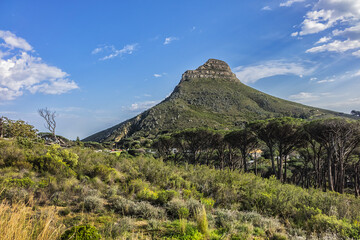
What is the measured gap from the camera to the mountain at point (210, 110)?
254ft

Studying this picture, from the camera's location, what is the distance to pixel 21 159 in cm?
931

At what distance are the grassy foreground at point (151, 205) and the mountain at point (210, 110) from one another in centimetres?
5961

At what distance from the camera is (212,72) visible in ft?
469

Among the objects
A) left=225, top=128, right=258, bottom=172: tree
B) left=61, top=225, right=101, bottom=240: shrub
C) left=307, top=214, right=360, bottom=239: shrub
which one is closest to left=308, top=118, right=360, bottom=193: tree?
left=225, top=128, right=258, bottom=172: tree

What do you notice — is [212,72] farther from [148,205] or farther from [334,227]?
[334,227]

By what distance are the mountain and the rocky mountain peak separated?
11305 mm

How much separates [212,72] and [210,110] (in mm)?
62996

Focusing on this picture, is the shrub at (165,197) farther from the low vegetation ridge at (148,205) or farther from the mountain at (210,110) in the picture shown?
the mountain at (210,110)

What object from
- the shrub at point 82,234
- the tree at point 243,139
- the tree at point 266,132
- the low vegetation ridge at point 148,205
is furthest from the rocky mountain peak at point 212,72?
the shrub at point 82,234

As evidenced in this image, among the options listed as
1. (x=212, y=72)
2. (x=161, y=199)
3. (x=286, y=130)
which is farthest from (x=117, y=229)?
(x=212, y=72)

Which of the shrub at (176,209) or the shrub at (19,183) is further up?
the shrub at (19,183)

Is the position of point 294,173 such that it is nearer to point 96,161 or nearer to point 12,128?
point 96,161

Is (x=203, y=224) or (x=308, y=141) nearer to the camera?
(x=203, y=224)

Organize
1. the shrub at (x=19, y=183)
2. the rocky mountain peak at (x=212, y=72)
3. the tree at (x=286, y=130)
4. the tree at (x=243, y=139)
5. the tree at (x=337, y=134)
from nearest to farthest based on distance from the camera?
1. the shrub at (x=19, y=183)
2. the tree at (x=337, y=134)
3. the tree at (x=286, y=130)
4. the tree at (x=243, y=139)
5. the rocky mountain peak at (x=212, y=72)
